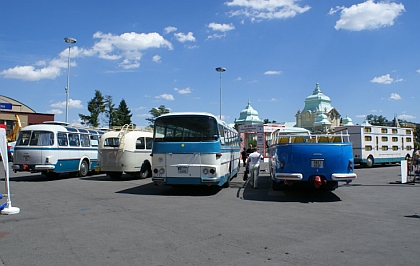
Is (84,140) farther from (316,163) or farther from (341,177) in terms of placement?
(341,177)

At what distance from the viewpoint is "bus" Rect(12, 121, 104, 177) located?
55.6ft

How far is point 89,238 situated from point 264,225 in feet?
11.6

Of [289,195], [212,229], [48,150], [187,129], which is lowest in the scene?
[212,229]

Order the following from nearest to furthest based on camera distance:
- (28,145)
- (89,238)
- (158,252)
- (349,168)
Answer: (158,252), (89,238), (349,168), (28,145)

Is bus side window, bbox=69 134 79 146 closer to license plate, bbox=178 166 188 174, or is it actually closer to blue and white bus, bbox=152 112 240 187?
blue and white bus, bbox=152 112 240 187

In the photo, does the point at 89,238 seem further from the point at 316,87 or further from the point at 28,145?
the point at 316,87

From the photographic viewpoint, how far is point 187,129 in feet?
40.7

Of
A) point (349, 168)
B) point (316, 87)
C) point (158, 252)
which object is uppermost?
point (316, 87)

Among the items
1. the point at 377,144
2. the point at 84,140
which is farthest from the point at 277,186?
the point at 377,144

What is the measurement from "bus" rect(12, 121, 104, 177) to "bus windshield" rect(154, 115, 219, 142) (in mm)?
7505

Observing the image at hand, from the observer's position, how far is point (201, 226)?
25.2ft

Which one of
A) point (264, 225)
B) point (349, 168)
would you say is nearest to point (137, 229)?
point (264, 225)

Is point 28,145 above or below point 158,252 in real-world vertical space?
above

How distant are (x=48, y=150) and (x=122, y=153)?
11.2ft
